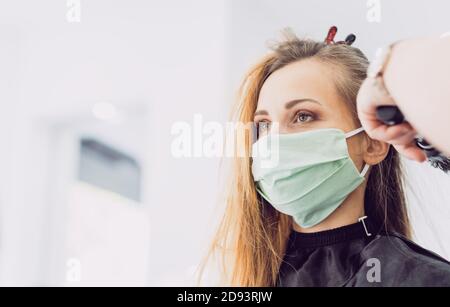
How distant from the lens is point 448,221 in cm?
89

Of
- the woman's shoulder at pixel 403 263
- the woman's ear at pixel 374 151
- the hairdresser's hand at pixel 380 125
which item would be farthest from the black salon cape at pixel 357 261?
the hairdresser's hand at pixel 380 125

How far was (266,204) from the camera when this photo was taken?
1007mm

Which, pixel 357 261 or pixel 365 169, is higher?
pixel 365 169

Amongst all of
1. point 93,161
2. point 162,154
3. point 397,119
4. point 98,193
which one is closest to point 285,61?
point 397,119

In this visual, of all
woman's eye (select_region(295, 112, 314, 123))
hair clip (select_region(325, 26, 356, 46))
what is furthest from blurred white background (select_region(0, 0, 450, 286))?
woman's eye (select_region(295, 112, 314, 123))

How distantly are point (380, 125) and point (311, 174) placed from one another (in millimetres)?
263

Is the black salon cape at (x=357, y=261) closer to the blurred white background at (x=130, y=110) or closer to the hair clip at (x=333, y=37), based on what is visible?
the blurred white background at (x=130, y=110)

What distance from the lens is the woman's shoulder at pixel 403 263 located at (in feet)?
2.71

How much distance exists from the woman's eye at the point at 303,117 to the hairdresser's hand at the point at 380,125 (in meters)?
0.25

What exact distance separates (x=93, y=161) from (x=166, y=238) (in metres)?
0.89

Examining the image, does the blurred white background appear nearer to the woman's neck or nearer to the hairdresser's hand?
the woman's neck

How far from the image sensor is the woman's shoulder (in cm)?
82

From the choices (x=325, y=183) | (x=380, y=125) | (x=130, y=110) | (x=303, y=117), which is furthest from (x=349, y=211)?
(x=130, y=110)

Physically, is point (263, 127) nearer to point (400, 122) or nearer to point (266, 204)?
point (266, 204)
